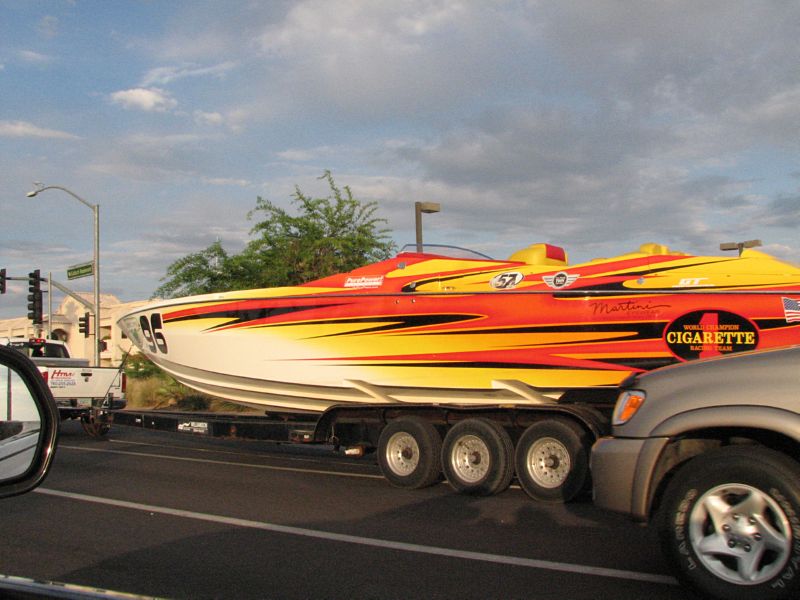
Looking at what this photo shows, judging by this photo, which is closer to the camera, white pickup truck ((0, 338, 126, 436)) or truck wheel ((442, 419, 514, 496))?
truck wheel ((442, 419, 514, 496))

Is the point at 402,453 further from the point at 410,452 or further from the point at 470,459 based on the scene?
the point at 470,459

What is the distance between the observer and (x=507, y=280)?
363 inches

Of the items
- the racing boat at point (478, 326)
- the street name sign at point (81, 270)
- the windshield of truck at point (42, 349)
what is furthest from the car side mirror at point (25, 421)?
the street name sign at point (81, 270)

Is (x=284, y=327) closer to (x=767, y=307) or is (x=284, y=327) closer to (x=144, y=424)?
(x=144, y=424)

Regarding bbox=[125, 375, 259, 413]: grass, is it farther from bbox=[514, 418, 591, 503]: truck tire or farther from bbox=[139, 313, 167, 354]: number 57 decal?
bbox=[514, 418, 591, 503]: truck tire

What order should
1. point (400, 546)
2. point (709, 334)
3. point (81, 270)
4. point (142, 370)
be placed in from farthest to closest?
point (81, 270) < point (142, 370) < point (709, 334) < point (400, 546)

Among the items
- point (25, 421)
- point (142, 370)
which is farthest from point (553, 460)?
point (142, 370)

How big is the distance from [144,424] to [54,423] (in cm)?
946

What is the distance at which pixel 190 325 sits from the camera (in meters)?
11.1

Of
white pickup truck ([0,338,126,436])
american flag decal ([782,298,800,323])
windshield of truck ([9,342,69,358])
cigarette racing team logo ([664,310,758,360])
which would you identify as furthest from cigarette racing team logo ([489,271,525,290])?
windshield of truck ([9,342,69,358])

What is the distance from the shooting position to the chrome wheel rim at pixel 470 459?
8.34 m

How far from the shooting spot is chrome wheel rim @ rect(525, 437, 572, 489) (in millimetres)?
7844

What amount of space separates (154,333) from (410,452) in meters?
4.76

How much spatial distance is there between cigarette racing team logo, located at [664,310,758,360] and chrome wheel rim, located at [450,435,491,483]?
2.25m
